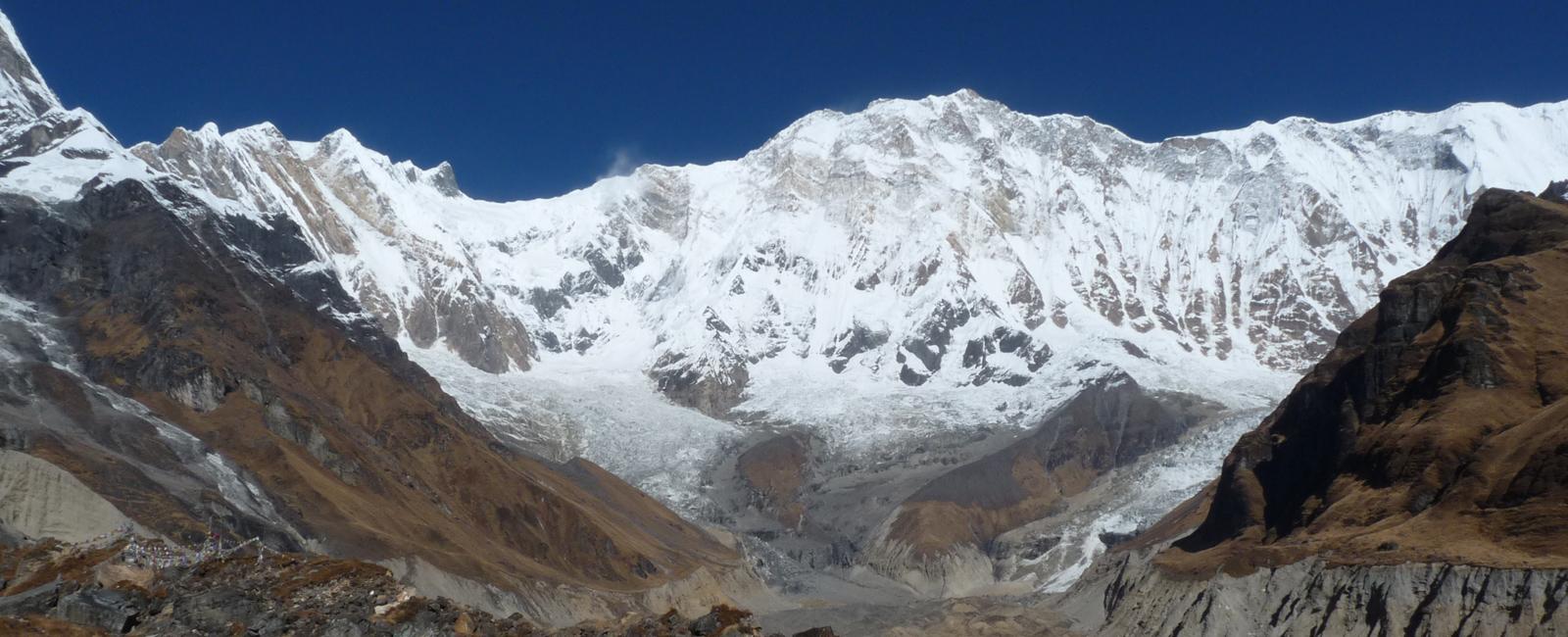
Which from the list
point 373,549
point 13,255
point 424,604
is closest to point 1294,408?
point 373,549

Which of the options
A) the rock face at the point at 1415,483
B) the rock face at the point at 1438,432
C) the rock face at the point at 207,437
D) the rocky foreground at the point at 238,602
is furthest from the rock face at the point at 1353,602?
the rock face at the point at 207,437

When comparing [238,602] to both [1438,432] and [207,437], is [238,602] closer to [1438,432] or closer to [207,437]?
[1438,432]

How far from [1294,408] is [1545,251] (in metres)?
29.0

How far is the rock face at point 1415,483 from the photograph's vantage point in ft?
310

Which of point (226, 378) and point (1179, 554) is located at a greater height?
point (226, 378)

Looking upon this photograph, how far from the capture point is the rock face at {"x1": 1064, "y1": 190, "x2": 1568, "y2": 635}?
310ft

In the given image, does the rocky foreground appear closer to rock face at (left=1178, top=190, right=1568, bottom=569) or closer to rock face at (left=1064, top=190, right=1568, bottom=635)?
rock face at (left=1064, top=190, right=1568, bottom=635)

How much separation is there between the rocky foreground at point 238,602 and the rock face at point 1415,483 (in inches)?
2119

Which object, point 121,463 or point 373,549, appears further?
point 373,549

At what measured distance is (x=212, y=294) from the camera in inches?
7510

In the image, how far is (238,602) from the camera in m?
50.3

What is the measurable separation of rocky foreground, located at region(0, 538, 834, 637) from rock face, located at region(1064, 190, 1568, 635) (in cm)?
5382

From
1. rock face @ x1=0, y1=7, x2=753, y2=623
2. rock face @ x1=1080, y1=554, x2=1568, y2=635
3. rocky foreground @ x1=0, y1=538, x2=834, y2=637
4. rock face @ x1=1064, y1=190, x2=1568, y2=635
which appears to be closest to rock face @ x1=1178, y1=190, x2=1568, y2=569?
rock face @ x1=1064, y1=190, x2=1568, y2=635

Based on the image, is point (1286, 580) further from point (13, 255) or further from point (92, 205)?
point (92, 205)
